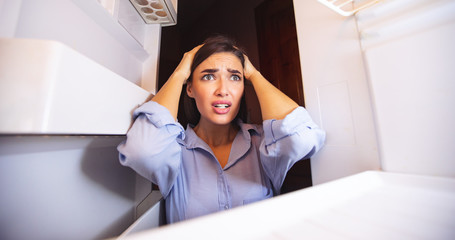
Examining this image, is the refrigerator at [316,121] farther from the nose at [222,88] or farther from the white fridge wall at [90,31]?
the nose at [222,88]

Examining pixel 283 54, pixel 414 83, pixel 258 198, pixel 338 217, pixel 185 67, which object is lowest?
pixel 258 198

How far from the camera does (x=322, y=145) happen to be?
1.91 ft

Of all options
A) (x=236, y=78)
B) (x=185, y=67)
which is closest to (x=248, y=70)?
(x=236, y=78)

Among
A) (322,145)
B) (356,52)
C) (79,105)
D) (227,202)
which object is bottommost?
(227,202)

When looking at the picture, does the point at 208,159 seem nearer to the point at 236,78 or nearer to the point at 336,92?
the point at 236,78

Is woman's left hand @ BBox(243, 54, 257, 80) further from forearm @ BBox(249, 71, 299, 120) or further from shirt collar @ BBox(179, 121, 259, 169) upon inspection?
shirt collar @ BBox(179, 121, 259, 169)

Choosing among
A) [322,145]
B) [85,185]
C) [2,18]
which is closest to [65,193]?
[85,185]

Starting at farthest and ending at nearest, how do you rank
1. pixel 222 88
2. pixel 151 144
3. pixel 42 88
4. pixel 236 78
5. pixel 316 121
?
pixel 236 78, pixel 222 88, pixel 316 121, pixel 151 144, pixel 42 88

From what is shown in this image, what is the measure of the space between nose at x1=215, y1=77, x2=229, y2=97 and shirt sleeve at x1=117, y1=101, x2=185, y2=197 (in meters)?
0.26

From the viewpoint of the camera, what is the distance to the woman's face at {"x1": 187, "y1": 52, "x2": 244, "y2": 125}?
733mm

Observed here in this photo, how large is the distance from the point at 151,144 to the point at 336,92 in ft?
2.17

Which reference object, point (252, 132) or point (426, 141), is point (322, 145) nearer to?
point (426, 141)

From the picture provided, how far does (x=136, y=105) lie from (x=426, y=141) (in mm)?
825

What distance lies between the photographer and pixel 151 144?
49 cm
